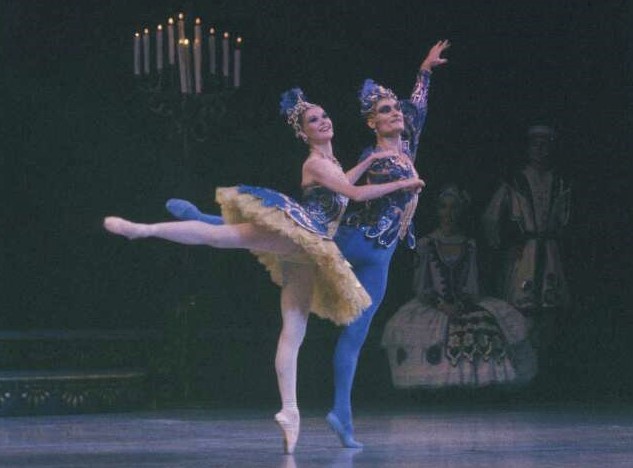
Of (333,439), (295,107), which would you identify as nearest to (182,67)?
(295,107)

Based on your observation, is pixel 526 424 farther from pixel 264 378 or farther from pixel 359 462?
pixel 264 378

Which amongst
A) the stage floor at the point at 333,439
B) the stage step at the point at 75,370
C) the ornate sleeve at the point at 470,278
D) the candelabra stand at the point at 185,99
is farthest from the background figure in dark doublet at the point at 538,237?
the stage step at the point at 75,370

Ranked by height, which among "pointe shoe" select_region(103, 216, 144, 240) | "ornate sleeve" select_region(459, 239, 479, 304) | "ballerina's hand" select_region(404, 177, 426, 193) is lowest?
"ornate sleeve" select_region(459, 239, 479, 304)

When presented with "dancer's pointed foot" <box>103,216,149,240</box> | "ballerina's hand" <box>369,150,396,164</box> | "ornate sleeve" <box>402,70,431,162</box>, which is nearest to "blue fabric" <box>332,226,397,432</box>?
"ballerina's hand" <box>369,150,396,164</box>

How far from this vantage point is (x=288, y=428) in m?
5.33

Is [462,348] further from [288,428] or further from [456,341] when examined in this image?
[288,428]

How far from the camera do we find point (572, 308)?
8508mm

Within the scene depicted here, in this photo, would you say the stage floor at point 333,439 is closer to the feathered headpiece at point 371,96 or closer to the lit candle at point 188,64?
the feathered headpiece at point 371,96

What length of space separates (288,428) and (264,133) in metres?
3.88

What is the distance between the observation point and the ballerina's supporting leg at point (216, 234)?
16.9 ft

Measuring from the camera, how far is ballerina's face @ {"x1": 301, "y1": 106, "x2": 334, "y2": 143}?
5.59m

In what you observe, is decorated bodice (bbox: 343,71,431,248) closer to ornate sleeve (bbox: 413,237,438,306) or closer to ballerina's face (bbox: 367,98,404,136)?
ballerina's face (bbox: 367,98,404,136)

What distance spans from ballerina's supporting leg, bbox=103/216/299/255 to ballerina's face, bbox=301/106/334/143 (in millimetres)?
464

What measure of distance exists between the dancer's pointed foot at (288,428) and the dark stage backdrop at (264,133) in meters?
3.22
